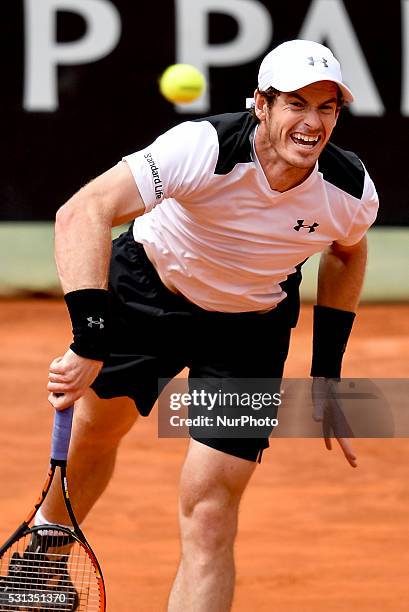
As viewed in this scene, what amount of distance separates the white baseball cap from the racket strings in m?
1.39

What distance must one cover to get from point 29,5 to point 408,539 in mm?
5479

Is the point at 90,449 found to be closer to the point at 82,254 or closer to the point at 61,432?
the point at 61,432

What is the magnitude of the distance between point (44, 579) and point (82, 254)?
1139mm

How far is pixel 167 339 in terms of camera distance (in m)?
3.87

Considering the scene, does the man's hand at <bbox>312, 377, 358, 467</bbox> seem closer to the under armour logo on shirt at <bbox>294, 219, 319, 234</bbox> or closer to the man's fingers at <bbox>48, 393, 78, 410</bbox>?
the under armour logo on shirt at <bbox>294, 219, 319, 234</bbox>

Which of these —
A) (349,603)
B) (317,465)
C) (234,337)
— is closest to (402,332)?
(317,465)

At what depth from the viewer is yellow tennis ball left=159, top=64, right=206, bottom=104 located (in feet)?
29.4

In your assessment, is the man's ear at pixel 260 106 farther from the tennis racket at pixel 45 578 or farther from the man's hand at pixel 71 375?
the tennis racket at pixel 45 578

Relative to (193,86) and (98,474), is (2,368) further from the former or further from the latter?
(98,474)

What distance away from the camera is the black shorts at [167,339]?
3.77 meters

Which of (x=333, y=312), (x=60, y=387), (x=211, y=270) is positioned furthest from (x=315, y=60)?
(x=60, y=387)

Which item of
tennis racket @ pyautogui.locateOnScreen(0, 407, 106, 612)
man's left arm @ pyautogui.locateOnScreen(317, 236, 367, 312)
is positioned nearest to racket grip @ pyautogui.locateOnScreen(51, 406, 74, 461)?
tennis racket @ pyautogui.locateOnScreen(0, 407, 106, 612)

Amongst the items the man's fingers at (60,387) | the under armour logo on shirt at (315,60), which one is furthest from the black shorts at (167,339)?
the under armour logo on shirt at (315,60)

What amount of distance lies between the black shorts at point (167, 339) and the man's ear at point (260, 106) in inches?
A: 26.0
